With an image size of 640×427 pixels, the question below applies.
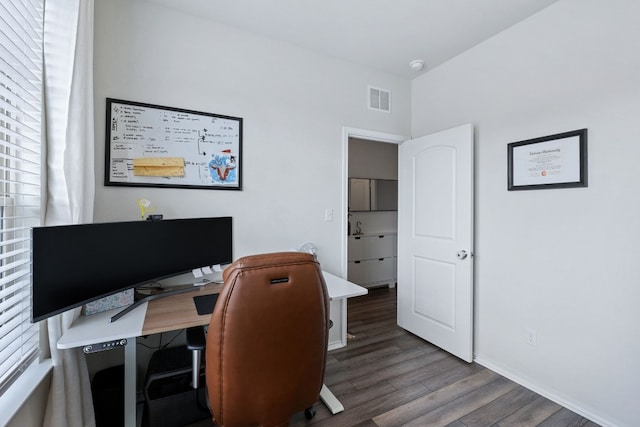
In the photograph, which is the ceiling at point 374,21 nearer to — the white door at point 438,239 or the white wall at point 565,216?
the white wall at point 565,216

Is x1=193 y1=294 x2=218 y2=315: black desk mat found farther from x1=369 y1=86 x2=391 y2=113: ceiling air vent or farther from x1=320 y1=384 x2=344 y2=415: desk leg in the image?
x1=369 y1=86 x2=391 y2=113: ceiling air vent

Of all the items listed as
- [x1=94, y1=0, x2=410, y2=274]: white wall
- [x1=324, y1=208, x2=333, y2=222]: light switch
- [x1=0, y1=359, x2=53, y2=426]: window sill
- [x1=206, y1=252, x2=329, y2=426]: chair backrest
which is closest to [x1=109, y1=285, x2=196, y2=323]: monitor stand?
[x1=0, y1=359, x2=53, y2=426]: window sill

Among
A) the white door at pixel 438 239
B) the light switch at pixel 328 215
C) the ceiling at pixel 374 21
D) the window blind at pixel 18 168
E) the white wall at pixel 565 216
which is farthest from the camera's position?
the light switch at pixel 328 215

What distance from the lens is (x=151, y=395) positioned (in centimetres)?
158

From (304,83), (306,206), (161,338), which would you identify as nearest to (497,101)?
(304,83)

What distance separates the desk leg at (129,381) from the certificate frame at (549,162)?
105 inches

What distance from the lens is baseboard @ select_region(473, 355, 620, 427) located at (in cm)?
176

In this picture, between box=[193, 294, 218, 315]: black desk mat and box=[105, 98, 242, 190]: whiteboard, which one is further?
box=[105, 98, 242, 190]: whiteboard

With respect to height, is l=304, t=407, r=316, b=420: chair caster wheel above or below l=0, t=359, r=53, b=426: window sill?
below

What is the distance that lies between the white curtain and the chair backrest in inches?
32.4

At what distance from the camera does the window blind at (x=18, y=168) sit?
3.74 feet

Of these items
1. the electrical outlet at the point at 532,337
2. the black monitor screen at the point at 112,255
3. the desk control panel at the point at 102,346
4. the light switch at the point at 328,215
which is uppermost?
the light switch at the point at 328,215

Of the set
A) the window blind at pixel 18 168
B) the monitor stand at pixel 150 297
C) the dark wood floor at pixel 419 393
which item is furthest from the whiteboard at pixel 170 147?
the dark wood floor at pixel 419 393

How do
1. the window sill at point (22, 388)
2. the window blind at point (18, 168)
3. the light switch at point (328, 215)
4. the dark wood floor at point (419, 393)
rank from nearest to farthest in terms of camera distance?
the window sill at point (22, 388), the window blind at point (18, 168), the dark wood floor at point (419, 393), the light switch at point (328, 215)
